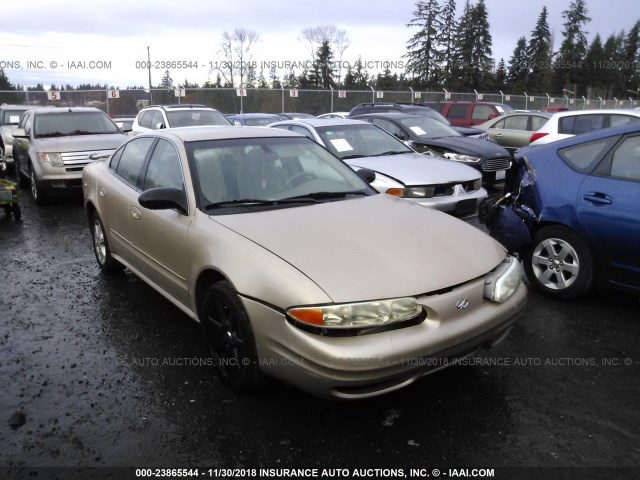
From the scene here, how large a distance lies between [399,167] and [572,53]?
75257 millimetres

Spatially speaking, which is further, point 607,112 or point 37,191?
point 37,191

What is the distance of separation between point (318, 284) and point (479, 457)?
3.94 feet

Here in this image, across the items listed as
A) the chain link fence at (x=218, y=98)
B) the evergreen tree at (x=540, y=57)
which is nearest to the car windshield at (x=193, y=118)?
the chain link fence at (x=218, y=98)

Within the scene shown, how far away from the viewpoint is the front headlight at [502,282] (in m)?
2.98

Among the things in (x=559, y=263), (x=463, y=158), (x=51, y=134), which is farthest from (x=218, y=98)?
(x=559, y=263)

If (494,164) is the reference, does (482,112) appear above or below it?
above

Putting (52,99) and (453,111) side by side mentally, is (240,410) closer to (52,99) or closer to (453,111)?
(453,111)

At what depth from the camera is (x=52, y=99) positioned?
2539 centimetres

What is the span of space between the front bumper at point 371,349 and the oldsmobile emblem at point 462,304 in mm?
11

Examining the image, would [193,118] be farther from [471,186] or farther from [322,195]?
[322,195]

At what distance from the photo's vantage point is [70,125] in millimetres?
9883

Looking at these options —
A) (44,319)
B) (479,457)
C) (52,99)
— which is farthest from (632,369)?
(52,99)

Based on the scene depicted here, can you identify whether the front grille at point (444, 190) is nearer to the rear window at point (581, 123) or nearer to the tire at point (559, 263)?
the tire at point (559, 263)

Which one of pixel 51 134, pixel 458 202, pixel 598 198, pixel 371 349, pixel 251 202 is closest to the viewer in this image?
pixel 371 349
